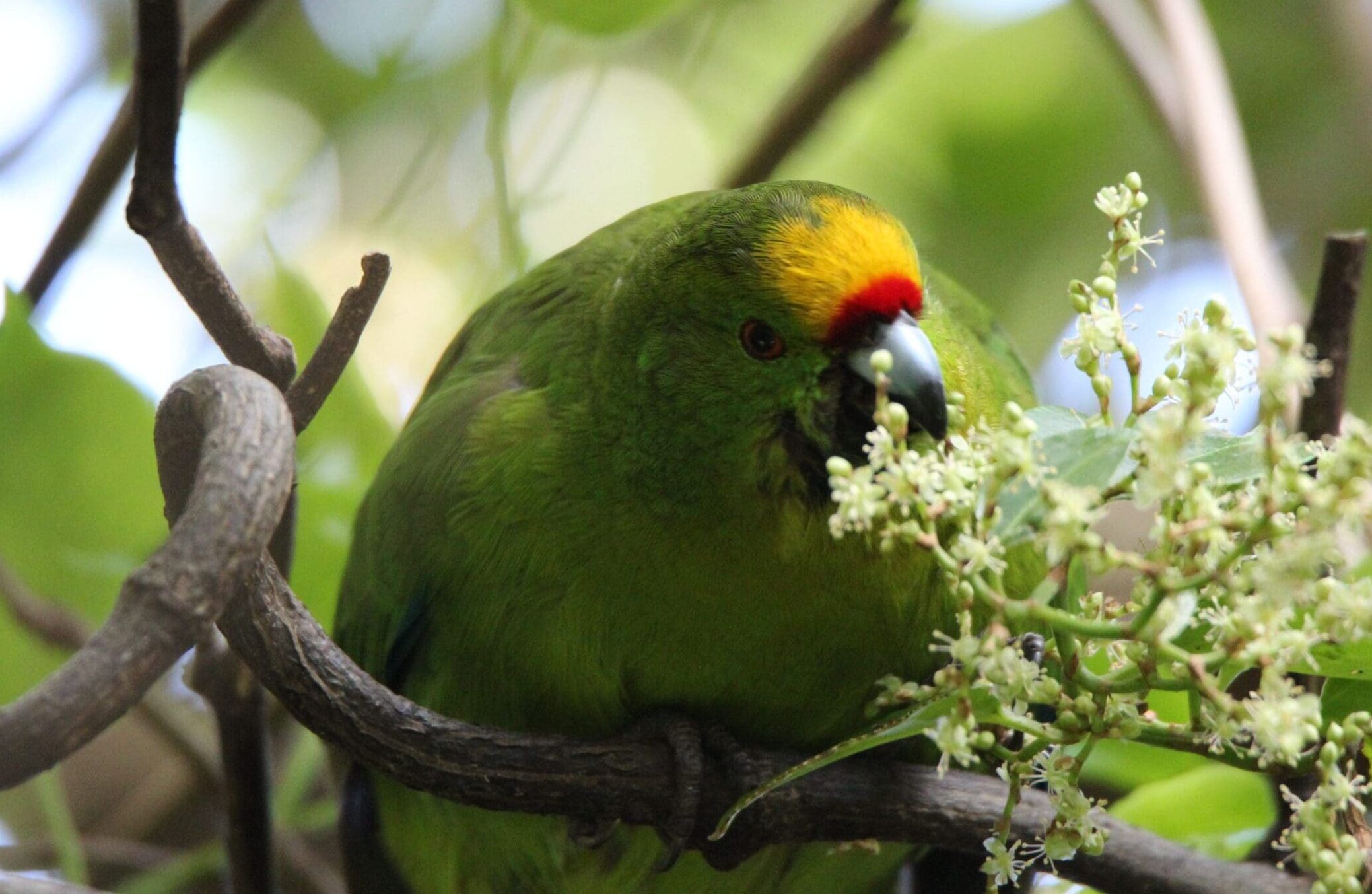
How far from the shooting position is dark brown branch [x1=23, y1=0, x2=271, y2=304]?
6.48 feet

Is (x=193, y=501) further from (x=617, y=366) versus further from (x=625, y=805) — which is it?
(x=617, y=366)

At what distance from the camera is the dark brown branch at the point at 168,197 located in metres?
1.21

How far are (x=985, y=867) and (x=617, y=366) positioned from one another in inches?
31.7

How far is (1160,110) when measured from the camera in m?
2.44

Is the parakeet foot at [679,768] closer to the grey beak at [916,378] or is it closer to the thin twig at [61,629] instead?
the grey beak at [916,378]

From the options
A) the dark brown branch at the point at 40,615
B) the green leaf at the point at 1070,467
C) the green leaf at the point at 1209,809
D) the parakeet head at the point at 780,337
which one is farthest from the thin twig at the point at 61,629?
the green leaf at the point at 1070,467

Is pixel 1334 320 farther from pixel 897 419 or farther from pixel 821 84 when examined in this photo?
pixel 821 84

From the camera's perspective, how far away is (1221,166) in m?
2.26

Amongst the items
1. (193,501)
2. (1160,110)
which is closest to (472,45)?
(1160,110)

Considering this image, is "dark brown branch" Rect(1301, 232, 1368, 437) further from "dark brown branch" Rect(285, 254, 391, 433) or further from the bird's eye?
"dark brown branch" Rect(285, 254, 391, 433)

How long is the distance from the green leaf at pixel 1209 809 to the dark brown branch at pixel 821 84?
1.22 meters

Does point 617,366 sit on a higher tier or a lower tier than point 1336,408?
lower

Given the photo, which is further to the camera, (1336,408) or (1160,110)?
(1160,110)

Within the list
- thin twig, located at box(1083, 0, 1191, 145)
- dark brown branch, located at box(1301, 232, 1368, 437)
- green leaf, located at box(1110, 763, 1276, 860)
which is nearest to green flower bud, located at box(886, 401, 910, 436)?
dark brown branch, located at box(1301, 232, 1368, 437)
